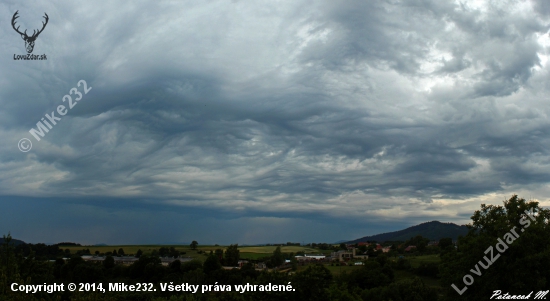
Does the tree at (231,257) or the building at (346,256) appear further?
the building at (346,256)

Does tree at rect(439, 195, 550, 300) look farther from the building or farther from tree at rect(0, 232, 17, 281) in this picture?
the building

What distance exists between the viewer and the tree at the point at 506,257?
108 ft

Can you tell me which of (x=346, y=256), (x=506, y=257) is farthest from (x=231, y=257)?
(x=506, y=257)

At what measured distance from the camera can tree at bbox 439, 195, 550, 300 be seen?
32844mm

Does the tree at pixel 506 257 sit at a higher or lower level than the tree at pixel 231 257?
higher

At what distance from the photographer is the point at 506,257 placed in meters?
34.1

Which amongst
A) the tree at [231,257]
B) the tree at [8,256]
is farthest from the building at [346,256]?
the tree at [8,256]

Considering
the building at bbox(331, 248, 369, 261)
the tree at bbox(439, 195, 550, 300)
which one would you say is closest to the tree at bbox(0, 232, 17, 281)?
the tree at bbox(439, 195, 550, 300)

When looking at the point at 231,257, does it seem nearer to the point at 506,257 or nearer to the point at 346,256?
the point at 346,256

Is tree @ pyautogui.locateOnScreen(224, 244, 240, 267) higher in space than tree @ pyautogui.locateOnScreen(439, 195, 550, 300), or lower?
lower

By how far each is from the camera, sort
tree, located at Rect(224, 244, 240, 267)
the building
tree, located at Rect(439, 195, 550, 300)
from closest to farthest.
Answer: tree, located at Rect(439, 195, 550, 300), tree, located at Rect(224, 244, 240, 267), the building

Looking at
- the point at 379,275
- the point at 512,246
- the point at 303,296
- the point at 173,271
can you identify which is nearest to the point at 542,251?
the point at 512,246

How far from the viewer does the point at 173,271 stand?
105 meters

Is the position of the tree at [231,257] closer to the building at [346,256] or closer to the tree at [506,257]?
the building at [346,256]
